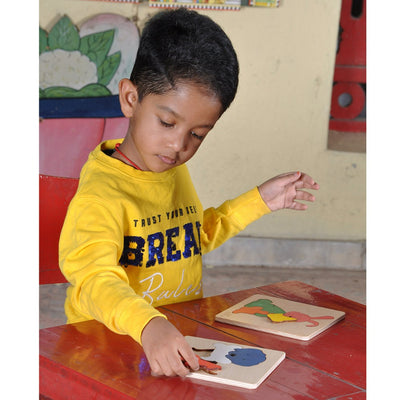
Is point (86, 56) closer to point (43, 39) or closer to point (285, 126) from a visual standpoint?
point (43, 39)

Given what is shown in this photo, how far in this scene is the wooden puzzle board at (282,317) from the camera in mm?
1023

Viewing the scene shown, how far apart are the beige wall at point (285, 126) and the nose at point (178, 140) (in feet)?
8.11

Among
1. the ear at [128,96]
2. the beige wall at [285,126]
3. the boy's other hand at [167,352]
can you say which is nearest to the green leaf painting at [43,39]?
the beige wall at [285,126]

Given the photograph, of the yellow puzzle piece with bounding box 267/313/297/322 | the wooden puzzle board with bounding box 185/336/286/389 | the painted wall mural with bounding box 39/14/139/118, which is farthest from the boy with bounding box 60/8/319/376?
the painted wall mural with bounding box 39/14/139/118

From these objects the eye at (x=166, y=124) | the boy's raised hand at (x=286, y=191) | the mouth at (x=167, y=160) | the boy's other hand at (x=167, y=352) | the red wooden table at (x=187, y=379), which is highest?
the eye at (x=166, y=124)

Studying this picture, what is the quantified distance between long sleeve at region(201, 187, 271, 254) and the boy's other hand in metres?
0.66

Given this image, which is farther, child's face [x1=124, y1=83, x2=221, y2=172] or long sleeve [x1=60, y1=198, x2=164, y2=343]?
child's face [x1=124, y1=83, x2=221, y2=172]

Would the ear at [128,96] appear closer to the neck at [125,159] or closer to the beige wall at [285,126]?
the neck at [125,159]

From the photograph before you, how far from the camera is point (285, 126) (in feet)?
11.9

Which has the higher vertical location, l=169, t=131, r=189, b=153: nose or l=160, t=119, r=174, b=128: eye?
l=160, t=119, r=174, b=128: eye

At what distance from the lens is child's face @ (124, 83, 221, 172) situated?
1092mm

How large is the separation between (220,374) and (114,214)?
0.42 m

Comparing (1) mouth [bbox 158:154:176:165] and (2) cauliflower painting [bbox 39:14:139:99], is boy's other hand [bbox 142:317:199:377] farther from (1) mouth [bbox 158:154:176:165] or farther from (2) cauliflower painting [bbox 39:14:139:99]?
(2) cauliflower painting [bbox 39:14:139:99]
